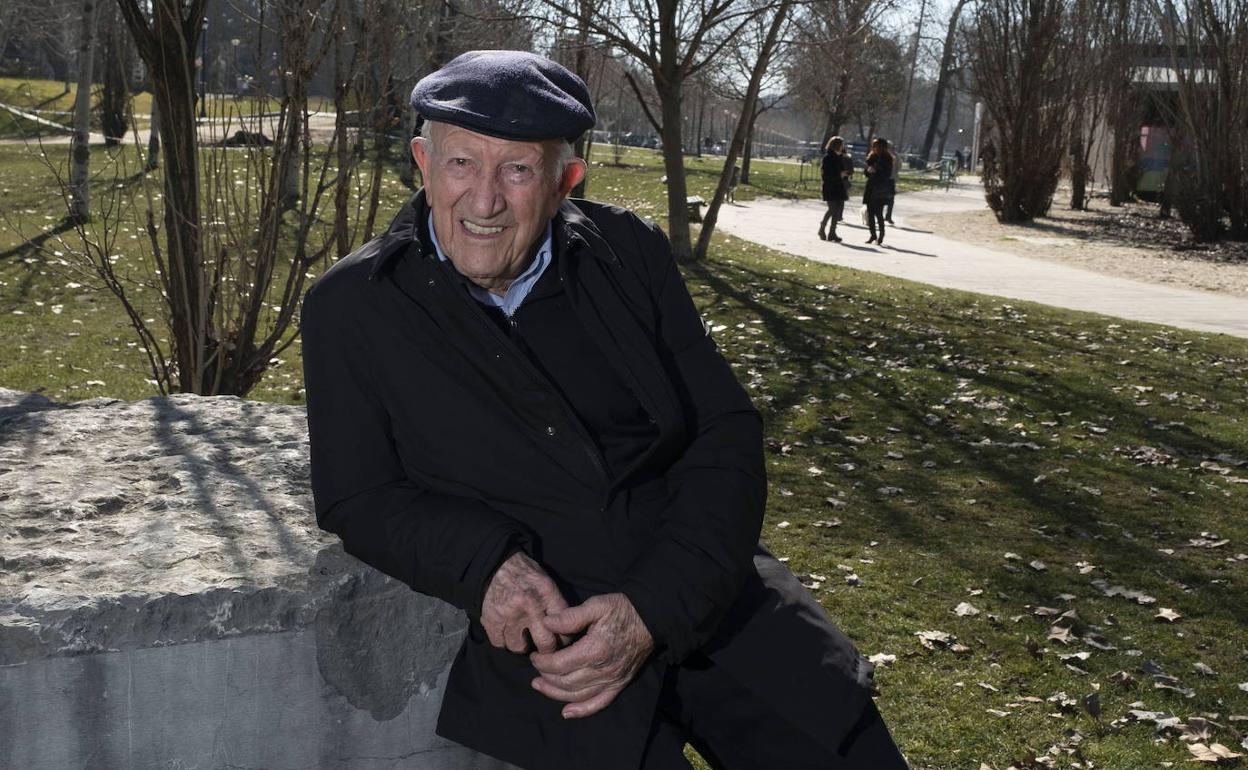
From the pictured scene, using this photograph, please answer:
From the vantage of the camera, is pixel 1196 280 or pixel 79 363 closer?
pixel 79 363

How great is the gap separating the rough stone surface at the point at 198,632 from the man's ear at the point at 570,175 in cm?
90

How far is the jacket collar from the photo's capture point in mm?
2447

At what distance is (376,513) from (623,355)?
0.57 meters

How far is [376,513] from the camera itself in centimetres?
237

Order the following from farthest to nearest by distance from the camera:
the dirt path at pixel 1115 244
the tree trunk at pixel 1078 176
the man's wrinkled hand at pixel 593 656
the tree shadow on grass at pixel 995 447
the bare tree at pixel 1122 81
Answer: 1. the tree trunk at pixel 1078 176
2. the bare tree at pixel 1122 81
3. the dirt path at pixel 1115 244
4. the tree shadow on grass at pixel 995 447
5. the man's wrinkled hand at pixel 593 656

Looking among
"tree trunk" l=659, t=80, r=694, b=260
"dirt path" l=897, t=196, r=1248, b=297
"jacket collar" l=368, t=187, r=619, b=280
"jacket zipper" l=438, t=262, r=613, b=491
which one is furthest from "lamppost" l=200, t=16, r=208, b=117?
"dirt path" l=897, t=196, r=1248, b=297

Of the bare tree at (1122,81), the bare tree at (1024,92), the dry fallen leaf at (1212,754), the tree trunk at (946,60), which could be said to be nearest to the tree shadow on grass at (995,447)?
the dry fallen leaf at (1212,754)

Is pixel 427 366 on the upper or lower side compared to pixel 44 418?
upper

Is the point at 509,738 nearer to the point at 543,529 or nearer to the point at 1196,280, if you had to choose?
the point at 543,529

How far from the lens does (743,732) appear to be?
2447 mm

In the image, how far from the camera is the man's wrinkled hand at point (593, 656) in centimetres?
222

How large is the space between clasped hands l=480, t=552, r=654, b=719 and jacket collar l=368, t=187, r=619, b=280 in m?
0.64

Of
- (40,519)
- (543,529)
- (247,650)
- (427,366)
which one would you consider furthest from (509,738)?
(40,519)

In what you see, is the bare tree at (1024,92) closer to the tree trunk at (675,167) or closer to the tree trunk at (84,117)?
the tree trunk at (675,167)
